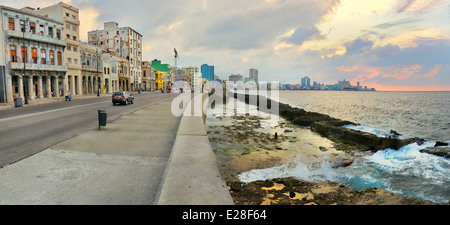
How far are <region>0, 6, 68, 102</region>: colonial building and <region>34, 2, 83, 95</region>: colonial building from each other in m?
2.99

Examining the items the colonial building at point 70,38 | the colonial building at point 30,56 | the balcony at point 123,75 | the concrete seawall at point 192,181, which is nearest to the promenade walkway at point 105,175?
the concrete seawall at point 192,181

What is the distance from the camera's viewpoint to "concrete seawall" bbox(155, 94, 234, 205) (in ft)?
15.0

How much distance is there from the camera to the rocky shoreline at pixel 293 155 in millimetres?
6242

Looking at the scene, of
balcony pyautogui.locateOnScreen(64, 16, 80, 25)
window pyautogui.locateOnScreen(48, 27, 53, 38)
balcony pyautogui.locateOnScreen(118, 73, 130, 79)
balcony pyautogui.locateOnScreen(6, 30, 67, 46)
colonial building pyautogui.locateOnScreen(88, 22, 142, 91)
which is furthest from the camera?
colonial building pyautogui.locateOnScreen(88, 22, 142, 91)

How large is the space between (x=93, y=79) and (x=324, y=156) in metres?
63.1

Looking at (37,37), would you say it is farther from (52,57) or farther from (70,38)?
(70,38)

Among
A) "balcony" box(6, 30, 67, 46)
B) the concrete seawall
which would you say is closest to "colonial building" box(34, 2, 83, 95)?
"balcony" box(6, 30, 67, 46)

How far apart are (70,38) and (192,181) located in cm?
5950

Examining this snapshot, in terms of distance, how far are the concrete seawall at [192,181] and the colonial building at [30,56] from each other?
32.6 m

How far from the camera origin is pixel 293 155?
1263 cm

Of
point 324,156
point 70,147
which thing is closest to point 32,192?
point 70,147

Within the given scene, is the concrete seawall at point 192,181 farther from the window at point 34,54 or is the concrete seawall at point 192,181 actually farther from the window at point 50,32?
the window at point 50,32

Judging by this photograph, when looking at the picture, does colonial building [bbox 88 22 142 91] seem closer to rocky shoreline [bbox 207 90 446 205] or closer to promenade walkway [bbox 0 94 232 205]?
rocky shoreline [bbox 207 90 446 205]

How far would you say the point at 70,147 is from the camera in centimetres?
898
